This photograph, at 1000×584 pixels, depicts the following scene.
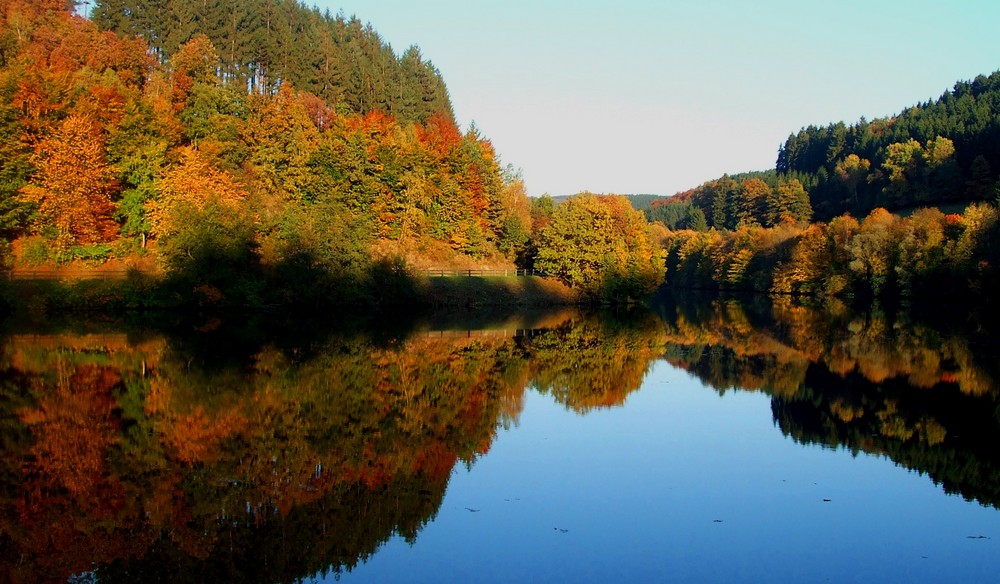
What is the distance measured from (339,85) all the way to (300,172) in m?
24.7

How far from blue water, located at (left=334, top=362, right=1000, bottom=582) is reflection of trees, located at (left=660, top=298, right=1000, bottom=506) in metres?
1.37

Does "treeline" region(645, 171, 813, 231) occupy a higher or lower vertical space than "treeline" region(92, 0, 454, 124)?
lower

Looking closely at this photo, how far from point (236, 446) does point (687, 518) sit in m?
8.58

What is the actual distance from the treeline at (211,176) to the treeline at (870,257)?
3571 centimetres

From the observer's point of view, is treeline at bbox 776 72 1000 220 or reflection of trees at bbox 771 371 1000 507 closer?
reflection of trees at bbox 771 371 1000 507

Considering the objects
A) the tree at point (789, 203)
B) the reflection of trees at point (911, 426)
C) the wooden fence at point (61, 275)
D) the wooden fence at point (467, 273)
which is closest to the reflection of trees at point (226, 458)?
the reflection of trees at point (911, 426)

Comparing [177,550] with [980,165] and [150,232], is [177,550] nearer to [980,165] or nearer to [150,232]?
[150,232]

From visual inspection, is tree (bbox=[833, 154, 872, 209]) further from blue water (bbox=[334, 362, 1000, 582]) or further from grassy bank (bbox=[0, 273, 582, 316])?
blue water (bbox=[334, 362, 1000, 582])

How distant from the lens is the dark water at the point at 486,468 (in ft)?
33.3

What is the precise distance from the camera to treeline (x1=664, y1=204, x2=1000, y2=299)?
2628 inches

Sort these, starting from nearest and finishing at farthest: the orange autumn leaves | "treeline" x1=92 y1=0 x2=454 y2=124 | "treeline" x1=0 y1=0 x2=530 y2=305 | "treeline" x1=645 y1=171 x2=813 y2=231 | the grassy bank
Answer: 1. the grassy bank
2. "treeline" x1=0 y1=0 x2=530 y2=305
3. the orange autumn leaves
4. "treeline" x1=92 y1=0 x2=454 y2=124
5. "treeline" x1=645 y1=171 x2=813 y2=231

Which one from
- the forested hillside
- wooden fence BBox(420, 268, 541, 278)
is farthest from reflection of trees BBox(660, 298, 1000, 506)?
the forested hillside

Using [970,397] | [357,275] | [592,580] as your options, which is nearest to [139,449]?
[592,580]

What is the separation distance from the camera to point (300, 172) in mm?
60219
